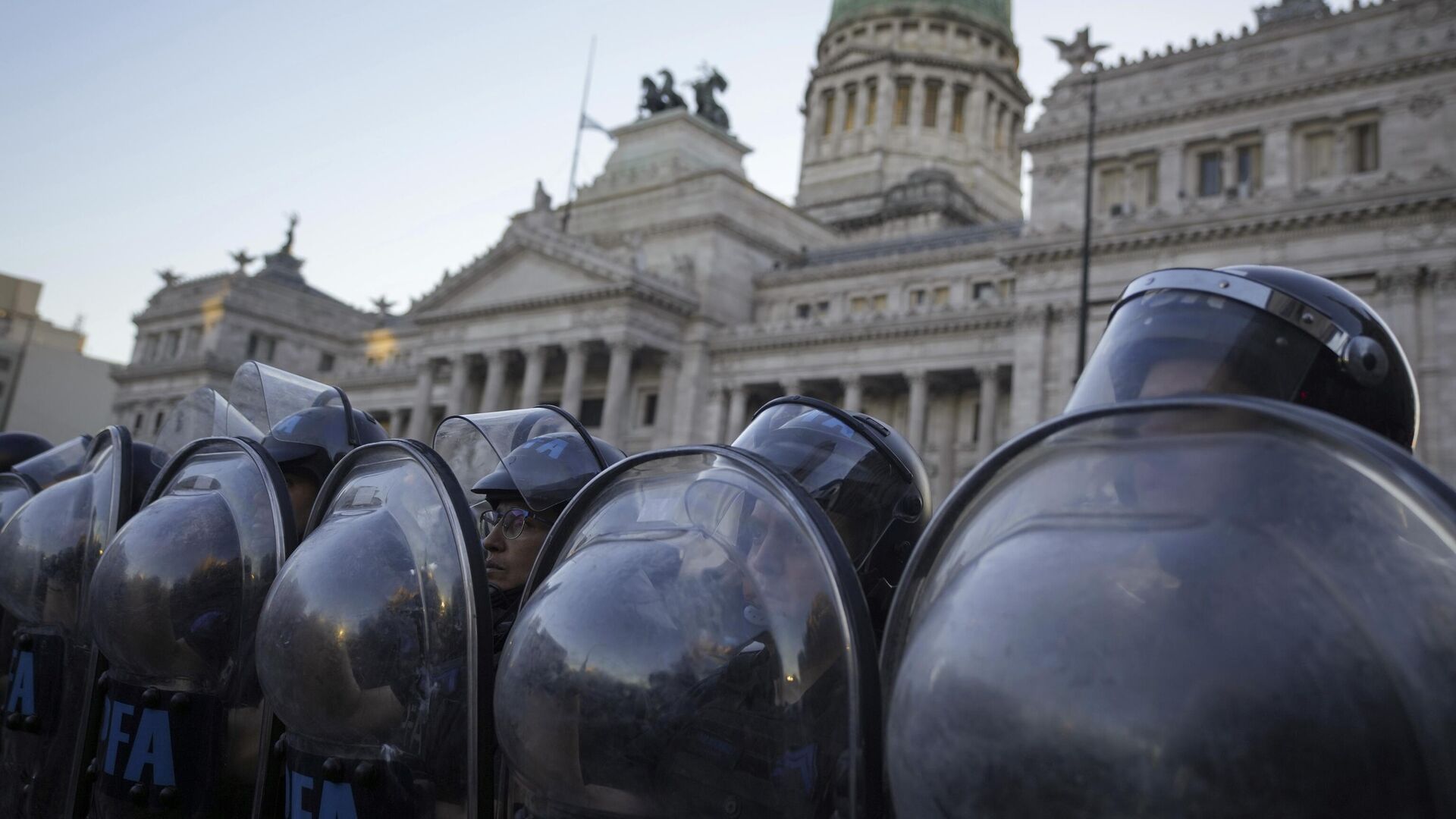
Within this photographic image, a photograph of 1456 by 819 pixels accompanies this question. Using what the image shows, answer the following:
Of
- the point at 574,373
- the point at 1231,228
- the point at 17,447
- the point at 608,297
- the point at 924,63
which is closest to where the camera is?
the point at 17,447

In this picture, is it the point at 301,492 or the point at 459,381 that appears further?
the point at 459,381

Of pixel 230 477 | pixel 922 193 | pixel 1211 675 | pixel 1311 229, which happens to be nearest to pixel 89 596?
pixel 230 477

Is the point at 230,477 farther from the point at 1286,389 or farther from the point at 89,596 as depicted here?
the point at 1286,389

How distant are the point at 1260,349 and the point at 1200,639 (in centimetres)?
115

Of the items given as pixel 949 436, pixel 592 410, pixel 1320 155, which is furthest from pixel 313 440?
pixel 592 410

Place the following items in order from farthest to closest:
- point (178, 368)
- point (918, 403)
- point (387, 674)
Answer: point (178, 368), point (918, 403), point (387, 674)

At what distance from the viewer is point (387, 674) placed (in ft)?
9.04

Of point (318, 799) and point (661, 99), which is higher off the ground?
point (661, 99)

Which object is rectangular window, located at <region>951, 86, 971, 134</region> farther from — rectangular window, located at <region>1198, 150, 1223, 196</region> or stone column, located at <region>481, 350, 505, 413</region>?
rectangular window, located at <region>1198, 150, 1223, 196</region>

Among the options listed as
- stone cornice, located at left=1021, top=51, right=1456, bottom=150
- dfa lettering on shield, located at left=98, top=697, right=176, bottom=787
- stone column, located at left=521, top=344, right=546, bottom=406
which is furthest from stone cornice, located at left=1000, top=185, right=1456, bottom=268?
dfa lettering on shield, located at left=98, top=697, right=176, bottom=787

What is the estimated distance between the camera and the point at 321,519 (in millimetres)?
3523

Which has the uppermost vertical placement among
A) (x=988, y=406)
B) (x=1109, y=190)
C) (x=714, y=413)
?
(x=1109, y=190)

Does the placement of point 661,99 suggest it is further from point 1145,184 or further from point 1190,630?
point 1190,630

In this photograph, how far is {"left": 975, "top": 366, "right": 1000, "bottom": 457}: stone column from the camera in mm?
31500
